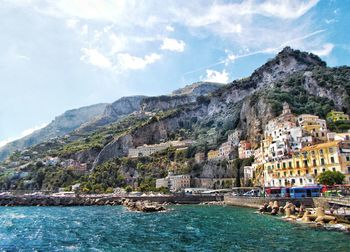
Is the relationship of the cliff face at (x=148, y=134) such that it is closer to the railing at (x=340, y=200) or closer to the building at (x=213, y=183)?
the building at (x=213, y=183)

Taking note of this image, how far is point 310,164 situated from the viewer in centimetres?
6531

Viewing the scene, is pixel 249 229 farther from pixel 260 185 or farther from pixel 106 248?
pixel 260 185

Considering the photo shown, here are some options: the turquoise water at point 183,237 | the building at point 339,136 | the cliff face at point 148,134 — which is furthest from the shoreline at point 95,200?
the cliff face at point 148,134

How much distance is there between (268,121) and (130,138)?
87.7 meters

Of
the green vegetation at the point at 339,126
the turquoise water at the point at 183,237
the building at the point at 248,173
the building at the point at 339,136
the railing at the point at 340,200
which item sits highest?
the green vegetation at the point at 339,126

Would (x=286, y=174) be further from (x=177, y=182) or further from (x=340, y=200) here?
(x=177, y=182)

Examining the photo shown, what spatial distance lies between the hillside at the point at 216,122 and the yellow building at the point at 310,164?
2758 centimetres

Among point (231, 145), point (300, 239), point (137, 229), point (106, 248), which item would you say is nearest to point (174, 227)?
point (137, 229)

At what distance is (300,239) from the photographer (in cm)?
2859

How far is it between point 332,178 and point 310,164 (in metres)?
9.69

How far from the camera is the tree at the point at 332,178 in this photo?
55.6m

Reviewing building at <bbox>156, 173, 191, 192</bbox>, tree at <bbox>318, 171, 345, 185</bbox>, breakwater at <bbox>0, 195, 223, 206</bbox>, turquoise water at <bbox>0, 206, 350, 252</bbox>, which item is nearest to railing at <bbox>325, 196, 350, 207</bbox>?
turquoise water at <bbox>0, 206, 350, 252</bbox>

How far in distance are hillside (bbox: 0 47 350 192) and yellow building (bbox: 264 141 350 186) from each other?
27.6m

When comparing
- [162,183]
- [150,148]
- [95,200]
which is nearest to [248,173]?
[162,183]
